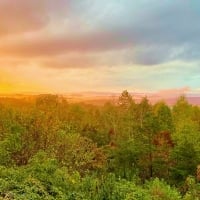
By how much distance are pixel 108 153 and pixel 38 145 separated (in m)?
20.1

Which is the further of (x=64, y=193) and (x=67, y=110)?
(x=67, y=110)

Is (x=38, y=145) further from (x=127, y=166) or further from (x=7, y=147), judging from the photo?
(x=127, y=166)

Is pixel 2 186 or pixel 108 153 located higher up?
pixel 2 186

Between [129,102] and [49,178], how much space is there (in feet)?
167

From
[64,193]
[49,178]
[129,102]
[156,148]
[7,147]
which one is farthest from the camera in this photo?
[129,102]

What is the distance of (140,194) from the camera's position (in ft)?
62.1

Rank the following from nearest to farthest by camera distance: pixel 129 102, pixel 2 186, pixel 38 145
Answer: pixel 2 186 < pixel 38 145 < pixel 129 102

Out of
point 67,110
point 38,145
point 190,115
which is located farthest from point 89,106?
point 38,145

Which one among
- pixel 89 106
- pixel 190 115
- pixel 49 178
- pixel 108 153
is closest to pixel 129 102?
pixel 190 115

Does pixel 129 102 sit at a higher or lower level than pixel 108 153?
higher

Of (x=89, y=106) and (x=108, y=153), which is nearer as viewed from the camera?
(x=108, y=153)

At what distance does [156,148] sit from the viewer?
4741cm

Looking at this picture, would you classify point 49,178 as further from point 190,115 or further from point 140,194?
point 190,115

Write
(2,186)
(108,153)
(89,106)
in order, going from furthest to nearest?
(89,106) → (108,153) → (2,186)
